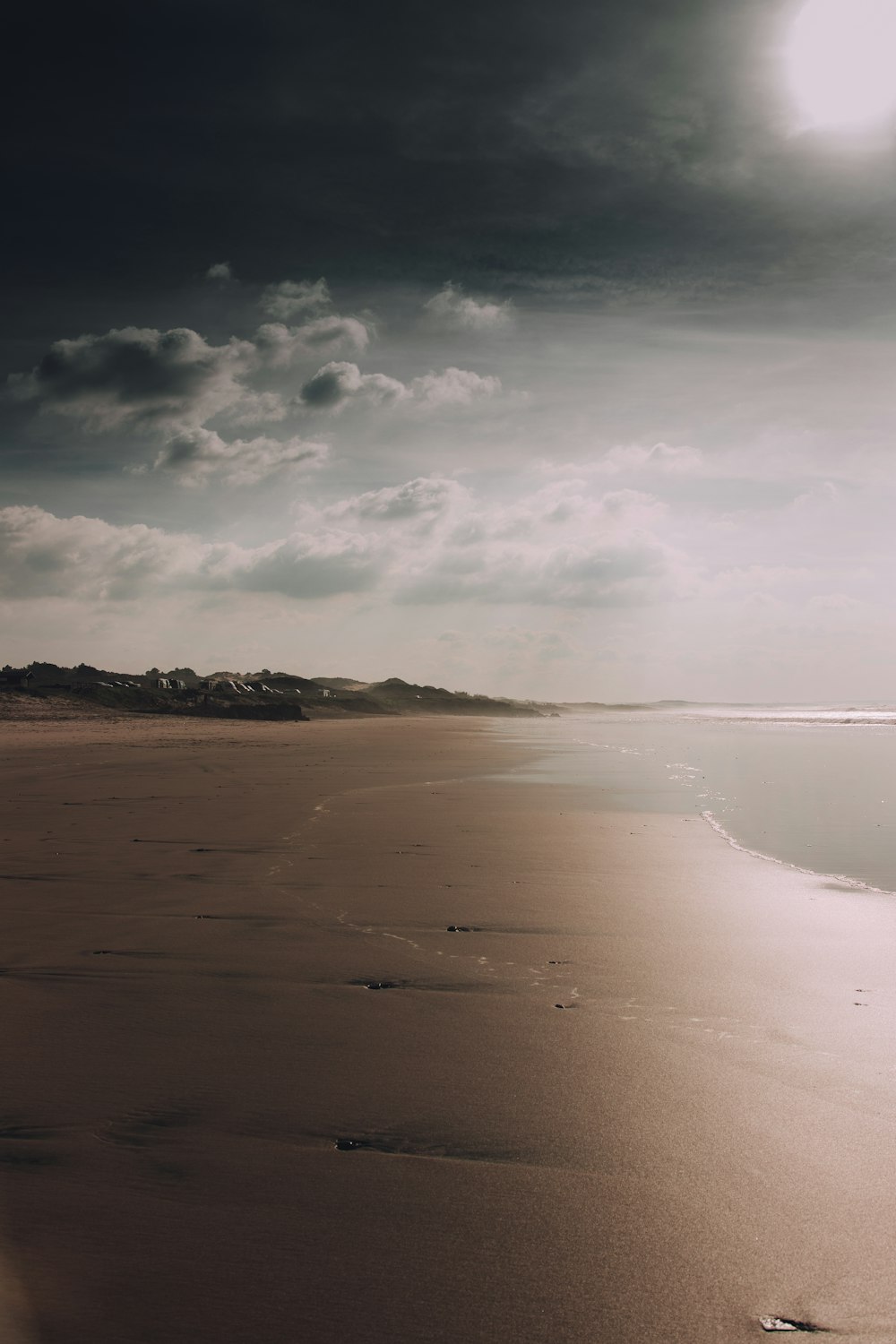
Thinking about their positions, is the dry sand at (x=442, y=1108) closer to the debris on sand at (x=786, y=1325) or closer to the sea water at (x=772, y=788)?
the debris on sand at (x=786, y=1325)

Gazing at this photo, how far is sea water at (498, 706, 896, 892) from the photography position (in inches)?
331

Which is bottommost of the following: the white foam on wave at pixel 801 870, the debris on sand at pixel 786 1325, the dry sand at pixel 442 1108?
the dry sand at pixel 442 1108

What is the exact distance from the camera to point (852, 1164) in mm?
2688

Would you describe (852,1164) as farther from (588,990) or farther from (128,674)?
(128,674)

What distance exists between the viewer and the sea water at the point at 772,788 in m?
8.41

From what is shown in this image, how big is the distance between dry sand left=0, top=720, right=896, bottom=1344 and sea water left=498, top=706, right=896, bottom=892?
5.46 feet

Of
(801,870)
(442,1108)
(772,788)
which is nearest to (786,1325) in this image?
(442,1108)

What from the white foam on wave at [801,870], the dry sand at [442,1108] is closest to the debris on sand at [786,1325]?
the dry sand at [442,1108]

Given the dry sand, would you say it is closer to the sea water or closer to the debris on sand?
the debris on sand

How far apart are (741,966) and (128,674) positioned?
188ft

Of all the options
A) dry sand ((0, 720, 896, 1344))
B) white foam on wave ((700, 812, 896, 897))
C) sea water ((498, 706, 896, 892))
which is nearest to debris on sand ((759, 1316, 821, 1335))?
dry sand ((0, 720, 896, 1344))

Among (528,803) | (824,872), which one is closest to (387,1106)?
(824,872)

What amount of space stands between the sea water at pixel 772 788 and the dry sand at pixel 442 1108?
65.5 inches

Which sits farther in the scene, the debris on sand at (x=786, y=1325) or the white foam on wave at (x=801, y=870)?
the white foam on wave at (x=801, y=870)
